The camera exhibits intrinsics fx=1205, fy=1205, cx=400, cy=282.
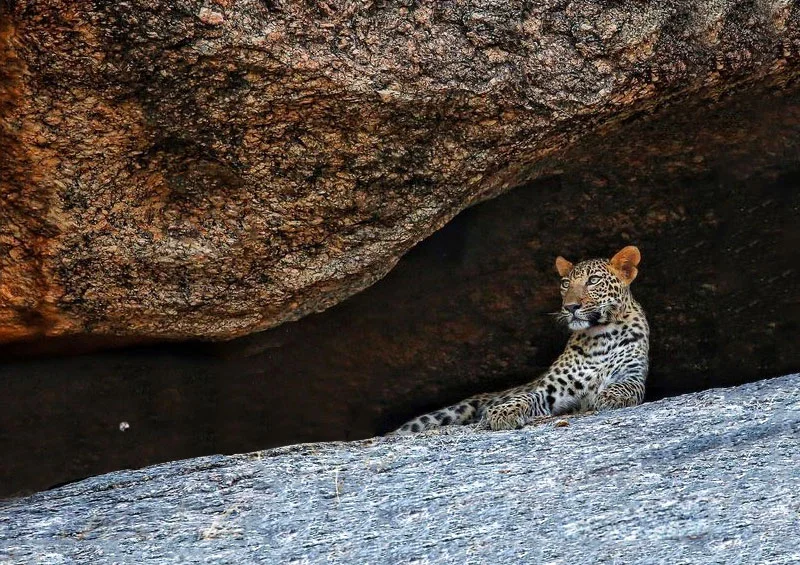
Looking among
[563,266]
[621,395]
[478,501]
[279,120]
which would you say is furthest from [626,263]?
[478,501]

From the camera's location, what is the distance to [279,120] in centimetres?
852

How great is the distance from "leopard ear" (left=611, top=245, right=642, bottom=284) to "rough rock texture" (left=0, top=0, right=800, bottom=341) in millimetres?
1498

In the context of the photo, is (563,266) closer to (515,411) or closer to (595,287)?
(595,287)

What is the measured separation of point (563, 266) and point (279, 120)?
11.4ft

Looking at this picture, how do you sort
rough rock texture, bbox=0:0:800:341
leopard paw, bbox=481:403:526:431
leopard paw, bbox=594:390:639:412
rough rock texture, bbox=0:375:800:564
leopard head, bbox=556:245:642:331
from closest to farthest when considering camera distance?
rough rock texture, bbox=0:375:800:564 → rough rock texture, bbox=0:0:800:341 → leopard paw, bbox=481:403:526:431 → leopard paw, bbox=594:390:639:412 → leopard head, bbox=556:245:642:331

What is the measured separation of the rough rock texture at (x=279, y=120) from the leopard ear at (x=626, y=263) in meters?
1.50

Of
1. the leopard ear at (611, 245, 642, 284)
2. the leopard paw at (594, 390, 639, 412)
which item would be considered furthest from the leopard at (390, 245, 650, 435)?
the leopard paw at (594, 390, 639, 412)

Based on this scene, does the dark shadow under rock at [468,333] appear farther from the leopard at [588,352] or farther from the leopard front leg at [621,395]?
the leopard front leg at [621,395]

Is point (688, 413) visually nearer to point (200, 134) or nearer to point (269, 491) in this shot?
point (269, 491)

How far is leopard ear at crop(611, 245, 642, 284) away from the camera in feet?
35.3

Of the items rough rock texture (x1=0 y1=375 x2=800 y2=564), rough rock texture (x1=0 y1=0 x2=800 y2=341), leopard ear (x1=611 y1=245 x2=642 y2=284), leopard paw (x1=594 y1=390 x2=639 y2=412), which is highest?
rough rock texture (x1=0 y1=0 x2=800 y2=341)

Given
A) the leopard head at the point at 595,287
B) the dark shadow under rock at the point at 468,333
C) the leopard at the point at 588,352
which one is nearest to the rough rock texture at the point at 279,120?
the dark shadow under rock at the point at 468,333

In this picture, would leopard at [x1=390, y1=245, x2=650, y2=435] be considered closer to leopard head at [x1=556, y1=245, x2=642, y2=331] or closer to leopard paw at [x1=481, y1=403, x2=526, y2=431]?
leopard head at [x1=556, y1=245, x2=642, y2=331]

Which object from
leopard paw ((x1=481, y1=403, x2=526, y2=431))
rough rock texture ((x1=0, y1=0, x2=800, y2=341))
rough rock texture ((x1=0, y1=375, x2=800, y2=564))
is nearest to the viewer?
rough rock texture ((x1=0, y1=375, x2=800, y2=564))
